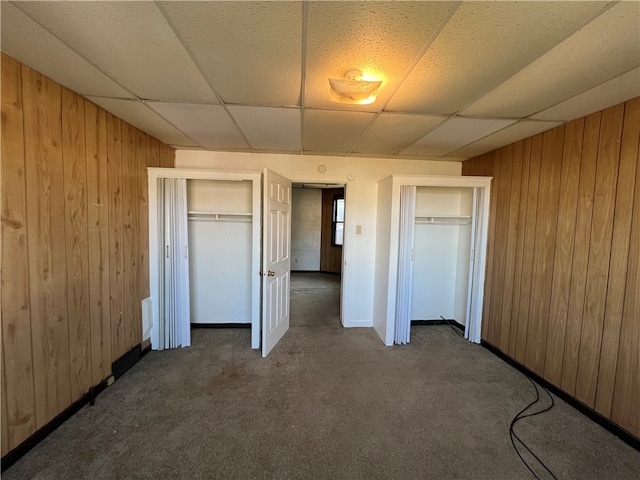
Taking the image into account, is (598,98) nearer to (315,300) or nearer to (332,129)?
(332,129)

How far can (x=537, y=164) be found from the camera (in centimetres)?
257

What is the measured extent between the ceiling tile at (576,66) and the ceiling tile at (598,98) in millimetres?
77

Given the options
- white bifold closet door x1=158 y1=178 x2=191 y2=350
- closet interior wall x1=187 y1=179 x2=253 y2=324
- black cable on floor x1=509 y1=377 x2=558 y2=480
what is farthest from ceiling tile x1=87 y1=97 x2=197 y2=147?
black cable on floor x1=509 y1=377 x2=558 y2=480

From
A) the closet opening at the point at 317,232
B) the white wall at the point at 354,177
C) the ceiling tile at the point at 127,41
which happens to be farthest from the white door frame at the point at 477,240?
the closet opening at the point at 317,232

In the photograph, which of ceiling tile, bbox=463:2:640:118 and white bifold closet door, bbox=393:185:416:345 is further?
white bifold closet door, bbox=393:185:416:345

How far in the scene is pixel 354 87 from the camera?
63.6 inches

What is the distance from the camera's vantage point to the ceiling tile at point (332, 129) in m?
2.24

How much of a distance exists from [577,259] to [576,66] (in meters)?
1.49

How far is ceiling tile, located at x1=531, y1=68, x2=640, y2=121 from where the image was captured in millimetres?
1608

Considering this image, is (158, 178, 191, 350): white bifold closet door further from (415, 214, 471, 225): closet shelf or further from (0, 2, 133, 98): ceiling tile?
(415, 214, 471, 225): closet shelf

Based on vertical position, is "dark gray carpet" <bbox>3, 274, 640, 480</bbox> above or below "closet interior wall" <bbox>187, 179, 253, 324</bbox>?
below

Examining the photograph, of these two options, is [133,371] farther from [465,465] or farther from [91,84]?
[465,465]

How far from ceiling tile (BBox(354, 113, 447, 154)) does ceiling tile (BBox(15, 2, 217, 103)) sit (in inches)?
58.3


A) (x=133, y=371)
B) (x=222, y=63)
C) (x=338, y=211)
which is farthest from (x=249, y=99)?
(x=338, y=211)
